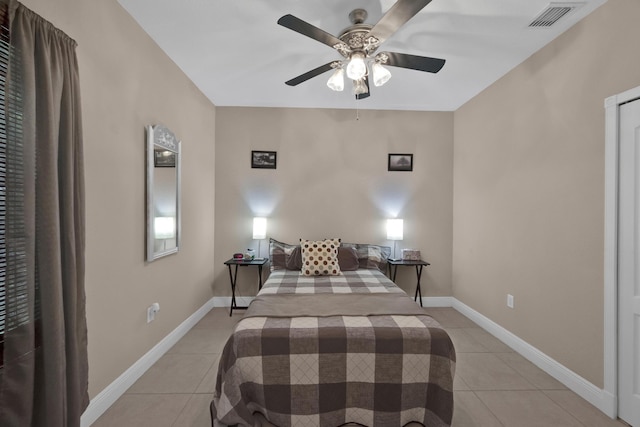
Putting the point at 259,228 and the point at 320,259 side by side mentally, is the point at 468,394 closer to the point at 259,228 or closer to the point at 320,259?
the point at 320,259

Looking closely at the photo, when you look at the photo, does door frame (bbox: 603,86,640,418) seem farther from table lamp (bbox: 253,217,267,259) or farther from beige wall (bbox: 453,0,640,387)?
table lamp (bbox: 253,217,267,259)

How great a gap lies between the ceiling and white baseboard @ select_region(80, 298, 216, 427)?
2616 millimetres

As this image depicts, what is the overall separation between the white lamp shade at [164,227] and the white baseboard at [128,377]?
0.95m

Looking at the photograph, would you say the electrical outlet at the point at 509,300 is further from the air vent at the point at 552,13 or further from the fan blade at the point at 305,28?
the fan blade at the point at 305,28

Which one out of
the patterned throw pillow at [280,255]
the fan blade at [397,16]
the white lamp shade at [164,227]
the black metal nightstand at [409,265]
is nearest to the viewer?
the fan blade at [397,16]

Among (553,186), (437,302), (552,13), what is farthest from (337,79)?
(437,302)

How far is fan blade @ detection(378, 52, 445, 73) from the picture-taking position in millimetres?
2090

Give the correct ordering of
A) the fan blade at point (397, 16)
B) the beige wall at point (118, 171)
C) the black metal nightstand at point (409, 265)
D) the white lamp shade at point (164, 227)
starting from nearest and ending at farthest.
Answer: the fan blade at point (397, 16) < the beige wall at point (118, 171) < the white lamp shade at point (164, 227) < the black metal nightstand at point (409, 265)

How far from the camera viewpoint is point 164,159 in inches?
110

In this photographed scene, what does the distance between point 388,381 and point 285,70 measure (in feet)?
9.18

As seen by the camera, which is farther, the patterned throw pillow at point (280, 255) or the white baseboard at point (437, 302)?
the white baseboard at point (437, 302)

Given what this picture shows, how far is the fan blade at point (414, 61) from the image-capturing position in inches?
82.3

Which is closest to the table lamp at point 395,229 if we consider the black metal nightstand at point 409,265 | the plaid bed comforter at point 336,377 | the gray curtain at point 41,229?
the black metal nightstand at point 409,265

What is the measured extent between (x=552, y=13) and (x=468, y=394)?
110 inches
